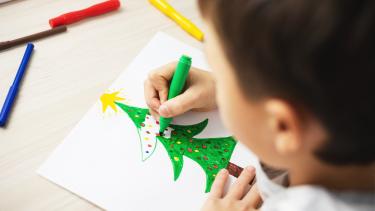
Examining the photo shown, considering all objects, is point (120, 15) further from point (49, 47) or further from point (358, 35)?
point (358, 35)

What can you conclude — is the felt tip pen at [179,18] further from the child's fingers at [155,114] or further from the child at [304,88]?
the child at [304,88]

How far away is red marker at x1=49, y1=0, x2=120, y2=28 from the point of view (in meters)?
0.65

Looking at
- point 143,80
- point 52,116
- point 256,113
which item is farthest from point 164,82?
point 256,113

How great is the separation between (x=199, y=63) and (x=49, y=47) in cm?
25

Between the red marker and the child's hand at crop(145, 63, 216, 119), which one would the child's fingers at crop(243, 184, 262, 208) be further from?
the red marker

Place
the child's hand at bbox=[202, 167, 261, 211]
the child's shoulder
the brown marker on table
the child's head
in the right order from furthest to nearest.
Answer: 1. the brown marker on table
2. the child's hand at bbox=[202, 167, 261, 211]
3. the child's shoulder
4. the child's head

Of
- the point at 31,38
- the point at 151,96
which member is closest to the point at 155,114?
the point at 151,96

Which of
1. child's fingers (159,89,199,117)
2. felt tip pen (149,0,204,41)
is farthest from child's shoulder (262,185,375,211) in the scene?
felt tip pen (149,0,204,41)

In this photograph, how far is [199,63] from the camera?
2.16ft

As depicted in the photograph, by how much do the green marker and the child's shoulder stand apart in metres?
0.23

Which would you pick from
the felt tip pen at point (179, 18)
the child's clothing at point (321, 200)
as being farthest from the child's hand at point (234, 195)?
the felt tip pen at point (179, 18)

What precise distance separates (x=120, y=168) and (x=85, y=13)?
0.97 feet

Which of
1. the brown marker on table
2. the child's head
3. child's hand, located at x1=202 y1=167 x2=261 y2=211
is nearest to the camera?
the child's head

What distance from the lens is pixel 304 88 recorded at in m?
0.27
